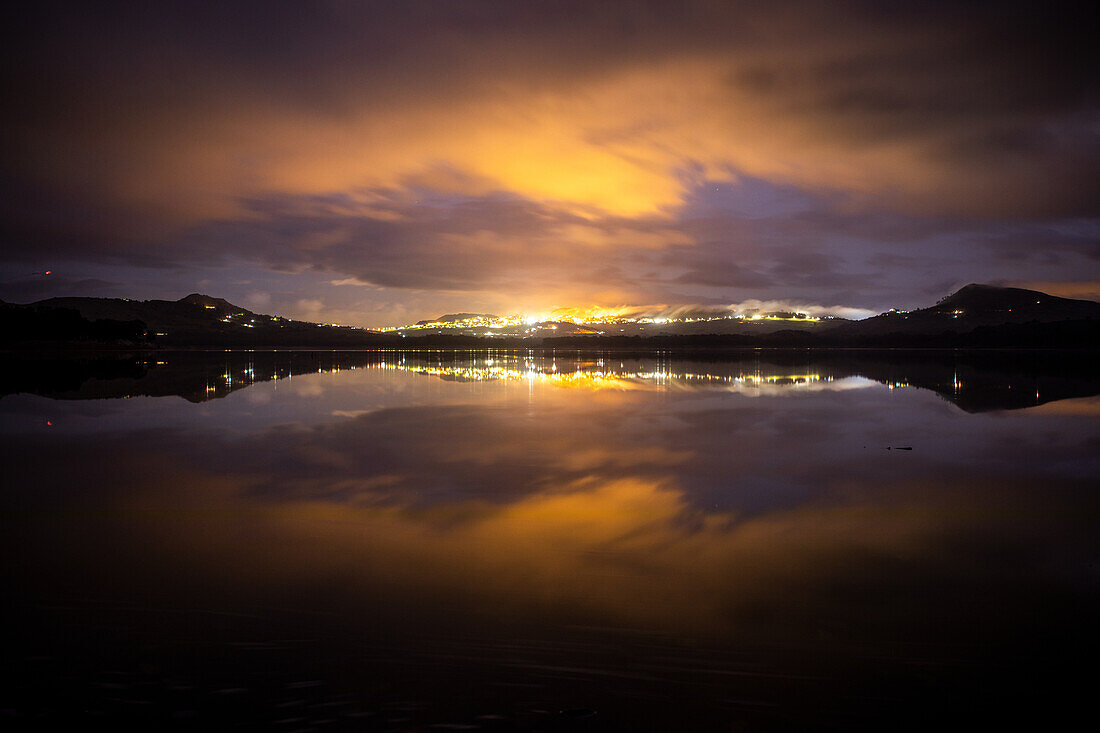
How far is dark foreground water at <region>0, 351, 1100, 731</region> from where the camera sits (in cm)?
396

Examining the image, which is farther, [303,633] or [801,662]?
[303,633]

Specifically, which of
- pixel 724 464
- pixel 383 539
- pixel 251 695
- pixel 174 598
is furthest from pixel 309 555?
pixel 724 464

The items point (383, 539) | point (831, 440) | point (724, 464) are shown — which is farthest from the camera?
point (831, 440)

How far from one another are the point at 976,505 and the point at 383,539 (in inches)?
290

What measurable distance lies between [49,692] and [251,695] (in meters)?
1.22

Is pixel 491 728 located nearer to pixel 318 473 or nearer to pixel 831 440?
pixel 318 473

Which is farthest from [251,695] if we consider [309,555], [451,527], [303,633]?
[451,527]

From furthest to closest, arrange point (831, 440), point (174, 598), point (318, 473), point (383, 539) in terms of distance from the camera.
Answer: point (831, 440)
point (318, 473)
point (383, 539)
point (174, 598)

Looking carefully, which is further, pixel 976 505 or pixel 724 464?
pixel 724 464

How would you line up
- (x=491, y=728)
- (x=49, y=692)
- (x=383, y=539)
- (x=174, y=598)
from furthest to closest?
(x=383, y=539) < (x=174, y=598) < (x=49, y=692) < (x=491, y=728)

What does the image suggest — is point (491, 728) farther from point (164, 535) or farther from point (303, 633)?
point (164, 535)

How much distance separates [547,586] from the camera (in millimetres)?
5598

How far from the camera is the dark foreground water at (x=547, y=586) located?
396 cm

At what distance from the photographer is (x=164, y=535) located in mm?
6977
